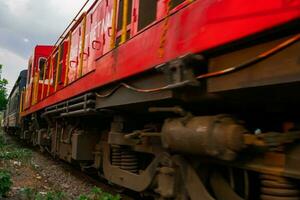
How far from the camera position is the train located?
8.38 feet

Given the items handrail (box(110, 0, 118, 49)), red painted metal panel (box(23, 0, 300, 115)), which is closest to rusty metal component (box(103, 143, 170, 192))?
red painted metal panel (box(23, 0, 300, 115))

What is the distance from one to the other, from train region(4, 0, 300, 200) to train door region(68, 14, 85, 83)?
1955mm

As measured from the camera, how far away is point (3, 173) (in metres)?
6.05

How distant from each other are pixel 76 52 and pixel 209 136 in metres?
5.91

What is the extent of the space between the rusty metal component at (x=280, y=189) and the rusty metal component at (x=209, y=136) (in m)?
0.30

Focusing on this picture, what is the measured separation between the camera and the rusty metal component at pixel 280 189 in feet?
9.37

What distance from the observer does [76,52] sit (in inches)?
340

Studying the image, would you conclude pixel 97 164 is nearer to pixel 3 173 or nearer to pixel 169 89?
pixel 3 173

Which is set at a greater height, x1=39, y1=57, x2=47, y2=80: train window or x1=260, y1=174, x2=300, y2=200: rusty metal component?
x1=39, y1=57, x2=47, y2=80: train window

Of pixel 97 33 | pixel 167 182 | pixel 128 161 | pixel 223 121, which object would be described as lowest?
pixel 167 182

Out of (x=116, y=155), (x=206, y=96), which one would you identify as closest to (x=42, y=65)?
(x=116, y=155)

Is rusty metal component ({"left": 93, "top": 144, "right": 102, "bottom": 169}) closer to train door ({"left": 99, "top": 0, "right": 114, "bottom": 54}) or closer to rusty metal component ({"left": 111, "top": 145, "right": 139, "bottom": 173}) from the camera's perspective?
rusty metal component ({"left": 111, "top": 145, "right": 139, "bottom": 173})

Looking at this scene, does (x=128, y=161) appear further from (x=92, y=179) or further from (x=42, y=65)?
(x=42, y=65)

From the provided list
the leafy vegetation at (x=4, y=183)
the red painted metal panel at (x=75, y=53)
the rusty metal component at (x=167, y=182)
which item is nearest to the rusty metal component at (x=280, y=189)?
the rusty metal component at (x=167, y=182)
